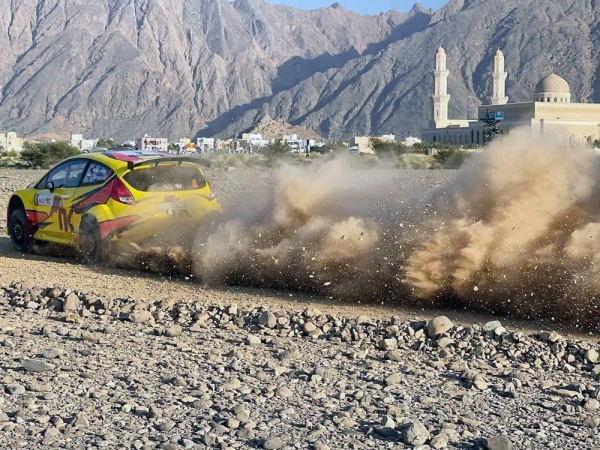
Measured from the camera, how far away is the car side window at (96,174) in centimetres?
1215

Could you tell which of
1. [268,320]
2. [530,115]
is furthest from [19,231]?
[530,115]

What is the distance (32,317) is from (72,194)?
13.2 ft

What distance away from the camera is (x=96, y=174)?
487 inches

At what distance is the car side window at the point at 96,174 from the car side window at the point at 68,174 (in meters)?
0.19

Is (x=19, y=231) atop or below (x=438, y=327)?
atop

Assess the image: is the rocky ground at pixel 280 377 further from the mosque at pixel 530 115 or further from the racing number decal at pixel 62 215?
the mosque at pixel 530 115

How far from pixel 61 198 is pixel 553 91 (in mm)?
127050

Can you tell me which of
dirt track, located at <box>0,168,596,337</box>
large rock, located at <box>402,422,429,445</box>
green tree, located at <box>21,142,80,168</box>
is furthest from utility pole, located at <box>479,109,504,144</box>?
large rock, located at <box>402,422,429,445</box>

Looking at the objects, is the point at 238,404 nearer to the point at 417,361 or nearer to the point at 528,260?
the point at 417,361

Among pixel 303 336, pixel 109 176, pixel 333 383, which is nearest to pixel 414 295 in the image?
pixel 303 336

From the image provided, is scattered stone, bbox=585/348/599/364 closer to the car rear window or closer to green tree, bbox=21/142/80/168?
the car rear window

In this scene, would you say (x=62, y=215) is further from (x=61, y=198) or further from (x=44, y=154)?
(x=44, y=154)

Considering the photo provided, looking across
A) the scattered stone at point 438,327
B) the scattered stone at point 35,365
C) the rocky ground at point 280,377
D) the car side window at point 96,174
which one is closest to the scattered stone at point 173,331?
the rocky ground at point 280,377

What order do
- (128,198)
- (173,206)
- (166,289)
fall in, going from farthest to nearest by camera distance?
(173,206), (128,198), (166,289)
